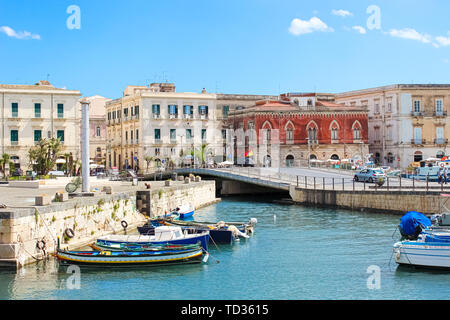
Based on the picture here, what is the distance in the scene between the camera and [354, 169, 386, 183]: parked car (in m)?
55.9

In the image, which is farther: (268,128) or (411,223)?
(268,128)

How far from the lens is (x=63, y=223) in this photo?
3025cm

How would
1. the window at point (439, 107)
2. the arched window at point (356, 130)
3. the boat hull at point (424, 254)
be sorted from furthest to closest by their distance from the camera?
the arched window at point (356, 130), the window at point (439, 107), the boat hull at point (424, 254)

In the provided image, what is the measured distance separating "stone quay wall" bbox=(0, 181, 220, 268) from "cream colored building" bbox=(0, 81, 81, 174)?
29.4 meters

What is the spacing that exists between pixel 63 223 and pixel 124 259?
15.9 ft

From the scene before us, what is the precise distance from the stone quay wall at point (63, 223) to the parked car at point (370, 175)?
2053 cm

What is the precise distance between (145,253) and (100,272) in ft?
6.82

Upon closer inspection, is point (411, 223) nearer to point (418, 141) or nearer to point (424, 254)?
point (424, 254)

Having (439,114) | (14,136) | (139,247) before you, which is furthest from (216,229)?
(439,114)

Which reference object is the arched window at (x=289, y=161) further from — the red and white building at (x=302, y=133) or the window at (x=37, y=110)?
the window at (x=37, y=110)

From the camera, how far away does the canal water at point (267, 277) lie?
22672 millimetres

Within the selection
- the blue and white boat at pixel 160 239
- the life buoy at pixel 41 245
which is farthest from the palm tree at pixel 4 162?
the life buoy at pixel 41 245

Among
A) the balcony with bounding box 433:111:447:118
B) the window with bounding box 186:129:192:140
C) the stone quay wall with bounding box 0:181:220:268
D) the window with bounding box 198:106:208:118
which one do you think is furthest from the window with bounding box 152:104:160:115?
the stone quay wall with bounding box 0:181:220:268

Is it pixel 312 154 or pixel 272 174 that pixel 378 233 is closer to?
pixel 272 174
